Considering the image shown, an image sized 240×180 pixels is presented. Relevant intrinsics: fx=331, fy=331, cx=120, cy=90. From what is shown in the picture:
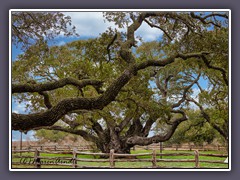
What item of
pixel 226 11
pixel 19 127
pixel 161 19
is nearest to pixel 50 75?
pixel 161 19

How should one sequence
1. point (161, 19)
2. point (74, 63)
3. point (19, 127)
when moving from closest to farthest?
point (19, 127) < point (161, 19) < point (74, 63)

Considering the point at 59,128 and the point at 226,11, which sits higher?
the point at 226,11

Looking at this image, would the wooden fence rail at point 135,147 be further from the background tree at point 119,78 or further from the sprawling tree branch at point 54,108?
the sprawling tree branch at point 54,108

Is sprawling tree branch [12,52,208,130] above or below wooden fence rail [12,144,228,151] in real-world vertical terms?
above

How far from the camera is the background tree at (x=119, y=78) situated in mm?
4273

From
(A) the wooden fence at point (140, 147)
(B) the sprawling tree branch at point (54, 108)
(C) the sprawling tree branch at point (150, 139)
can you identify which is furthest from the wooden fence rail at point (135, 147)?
(B) the sprawling tree branch at point (54, 108)

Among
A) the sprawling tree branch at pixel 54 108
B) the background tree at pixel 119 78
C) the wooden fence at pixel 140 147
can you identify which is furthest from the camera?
the wooden fence at pixel 140 147

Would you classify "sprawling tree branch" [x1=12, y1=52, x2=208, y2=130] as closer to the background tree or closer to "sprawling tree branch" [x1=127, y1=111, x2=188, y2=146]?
the background tree

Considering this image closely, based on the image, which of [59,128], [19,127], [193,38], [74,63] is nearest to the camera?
[19,127]

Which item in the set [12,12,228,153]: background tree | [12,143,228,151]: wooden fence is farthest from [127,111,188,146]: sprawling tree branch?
[12,143,228,151]: wooden fence

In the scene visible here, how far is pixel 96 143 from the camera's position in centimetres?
982

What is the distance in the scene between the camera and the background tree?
14.0ft
